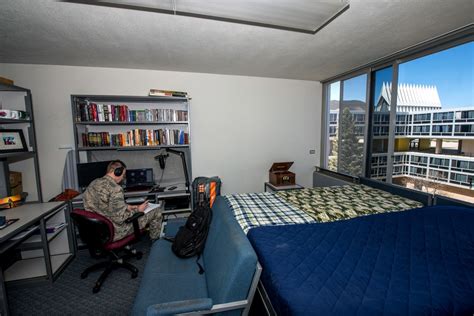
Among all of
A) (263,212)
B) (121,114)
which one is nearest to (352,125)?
(263,212)

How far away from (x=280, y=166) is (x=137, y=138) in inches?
101

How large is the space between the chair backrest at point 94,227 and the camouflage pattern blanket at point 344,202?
200 centimetres

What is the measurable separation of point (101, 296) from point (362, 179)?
370cm

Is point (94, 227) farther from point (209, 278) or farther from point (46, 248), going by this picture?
point (209, 278)

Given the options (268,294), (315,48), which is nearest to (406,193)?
(315,48)

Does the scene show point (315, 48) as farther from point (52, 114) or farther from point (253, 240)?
point (52, 114)

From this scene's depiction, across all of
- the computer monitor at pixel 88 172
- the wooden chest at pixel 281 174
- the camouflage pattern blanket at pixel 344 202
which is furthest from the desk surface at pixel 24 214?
the wooden chest at pixel 281 174

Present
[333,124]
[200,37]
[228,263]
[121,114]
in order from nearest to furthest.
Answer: [228,263] < [200,37] < [121,114] < [333,124]

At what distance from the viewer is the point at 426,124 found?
2.65 m

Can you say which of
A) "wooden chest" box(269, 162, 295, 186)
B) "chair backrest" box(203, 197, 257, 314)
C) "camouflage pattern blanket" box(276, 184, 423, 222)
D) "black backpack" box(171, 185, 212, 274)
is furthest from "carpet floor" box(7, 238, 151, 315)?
"wooden chest" box(269, 162, 295, 186)

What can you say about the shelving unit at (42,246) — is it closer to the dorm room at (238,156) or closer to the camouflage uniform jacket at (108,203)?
the dorm room at (238,156)

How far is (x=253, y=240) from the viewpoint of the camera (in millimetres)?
1692

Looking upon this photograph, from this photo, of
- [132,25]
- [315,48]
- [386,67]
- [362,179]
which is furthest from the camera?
[362,179]

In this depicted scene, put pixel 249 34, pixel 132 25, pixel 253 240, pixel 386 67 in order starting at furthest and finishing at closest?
pixel 386 67 → pixel 249 34 → pixel 132 25 → pixel 253 240
